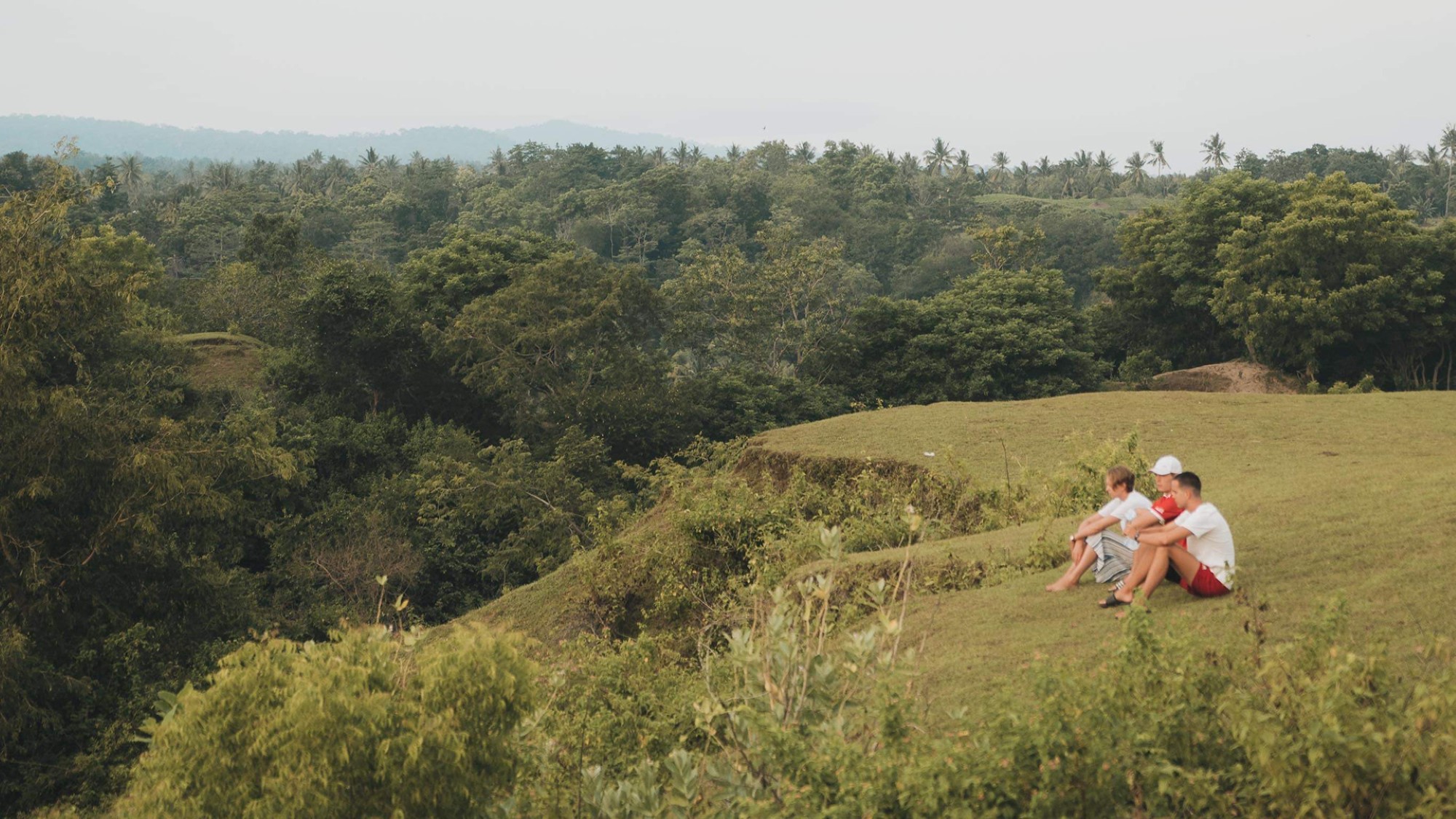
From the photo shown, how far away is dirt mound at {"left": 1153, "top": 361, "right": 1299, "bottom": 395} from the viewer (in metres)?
32.1

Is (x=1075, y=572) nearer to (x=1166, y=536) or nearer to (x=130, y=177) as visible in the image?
(x=1166, y=536)

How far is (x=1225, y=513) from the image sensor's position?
395 inches

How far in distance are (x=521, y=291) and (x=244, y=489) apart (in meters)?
9.52

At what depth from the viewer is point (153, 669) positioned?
1470 cm

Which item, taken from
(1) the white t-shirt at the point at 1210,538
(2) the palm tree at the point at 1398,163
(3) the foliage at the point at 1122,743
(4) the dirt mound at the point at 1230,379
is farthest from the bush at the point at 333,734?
(2) the palm tree at the point at 1398,163

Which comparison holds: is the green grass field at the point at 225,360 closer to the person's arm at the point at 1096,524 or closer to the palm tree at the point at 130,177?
the person's arm at the point at 1096,524

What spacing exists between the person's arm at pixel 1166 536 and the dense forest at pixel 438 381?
2.80m

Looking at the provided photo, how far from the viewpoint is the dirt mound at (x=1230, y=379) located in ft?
105

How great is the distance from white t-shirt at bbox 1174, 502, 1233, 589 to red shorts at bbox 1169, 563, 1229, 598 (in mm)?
25

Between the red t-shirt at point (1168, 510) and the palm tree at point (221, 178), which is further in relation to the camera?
the palm tree at point (221, 178)

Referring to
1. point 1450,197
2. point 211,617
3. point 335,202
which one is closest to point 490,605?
point 211,617

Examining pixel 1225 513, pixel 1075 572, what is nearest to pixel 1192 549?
pixel 1075 572

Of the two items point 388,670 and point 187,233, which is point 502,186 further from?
point 388,670

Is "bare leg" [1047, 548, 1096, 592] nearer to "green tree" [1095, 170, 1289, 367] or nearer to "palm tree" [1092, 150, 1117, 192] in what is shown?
"green tree" [1095, 170, 1289, 367]
